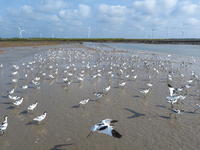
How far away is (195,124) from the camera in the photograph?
7141 millimetres

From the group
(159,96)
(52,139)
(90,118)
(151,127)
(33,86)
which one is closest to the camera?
(52,139)

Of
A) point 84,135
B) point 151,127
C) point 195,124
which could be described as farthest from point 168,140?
point 84,135

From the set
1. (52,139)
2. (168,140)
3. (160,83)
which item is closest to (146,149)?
(168,140)

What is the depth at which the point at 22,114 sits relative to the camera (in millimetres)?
7711

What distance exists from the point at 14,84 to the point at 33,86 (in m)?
1.72

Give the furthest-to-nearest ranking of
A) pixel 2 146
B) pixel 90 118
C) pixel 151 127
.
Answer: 1. pixel 90 118
2. pixel 151 127
3. pixel 2 146

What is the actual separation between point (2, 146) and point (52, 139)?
1.71 m

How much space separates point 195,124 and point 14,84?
40.4ft

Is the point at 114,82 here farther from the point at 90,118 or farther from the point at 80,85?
the point at 90,118

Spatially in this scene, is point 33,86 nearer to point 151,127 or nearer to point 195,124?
point 151,127

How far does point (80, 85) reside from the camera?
40.6ft

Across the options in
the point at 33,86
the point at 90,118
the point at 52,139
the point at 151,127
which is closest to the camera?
the point at 52,139

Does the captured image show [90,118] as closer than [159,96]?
Yes

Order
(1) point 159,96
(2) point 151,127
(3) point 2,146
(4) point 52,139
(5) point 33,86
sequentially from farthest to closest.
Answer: (5) point 33,86 → (1) point 159,96 → (2) point 151,127 → (4) point 52,139 → (3) point 2,146
